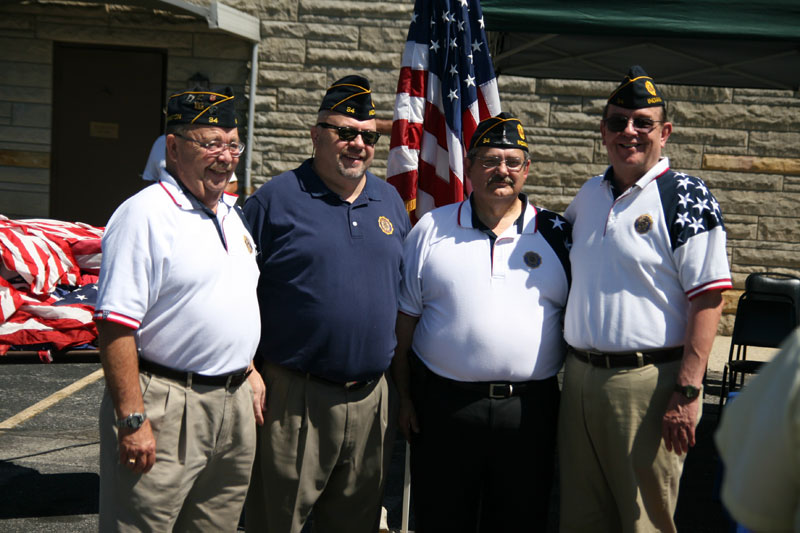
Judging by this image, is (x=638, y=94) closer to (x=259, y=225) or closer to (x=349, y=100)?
(x=349, y=100)

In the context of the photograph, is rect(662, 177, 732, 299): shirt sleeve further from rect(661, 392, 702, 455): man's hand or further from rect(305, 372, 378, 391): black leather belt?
rect(305, 372, 378, 391): black leather belt

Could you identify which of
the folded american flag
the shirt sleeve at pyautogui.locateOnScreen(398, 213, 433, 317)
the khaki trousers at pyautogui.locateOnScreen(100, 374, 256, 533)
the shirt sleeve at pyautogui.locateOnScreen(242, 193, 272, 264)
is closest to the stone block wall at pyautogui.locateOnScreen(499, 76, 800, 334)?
the folded american flag

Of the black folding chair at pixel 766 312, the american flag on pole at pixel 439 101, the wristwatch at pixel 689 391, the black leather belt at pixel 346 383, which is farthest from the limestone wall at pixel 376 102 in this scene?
the wristwatch at pixel 689 391

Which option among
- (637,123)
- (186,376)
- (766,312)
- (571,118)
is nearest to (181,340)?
(186,376)

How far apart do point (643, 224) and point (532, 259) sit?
1.48 ft

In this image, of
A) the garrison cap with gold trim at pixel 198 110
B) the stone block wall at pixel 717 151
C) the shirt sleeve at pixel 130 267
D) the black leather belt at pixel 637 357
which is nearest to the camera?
the shirt sleeve at pixel 130 267

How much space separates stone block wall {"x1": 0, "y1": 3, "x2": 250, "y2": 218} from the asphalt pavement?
141 inches

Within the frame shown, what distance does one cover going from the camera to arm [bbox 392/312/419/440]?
3420 mm

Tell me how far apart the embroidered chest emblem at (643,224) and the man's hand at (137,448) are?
1861 mm

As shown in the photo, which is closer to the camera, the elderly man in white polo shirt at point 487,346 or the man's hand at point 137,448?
the man's hand at point 137,448

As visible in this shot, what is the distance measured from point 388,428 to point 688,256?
1390mm

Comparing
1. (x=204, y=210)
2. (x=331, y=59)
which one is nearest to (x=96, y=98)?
(x=331, y=59)

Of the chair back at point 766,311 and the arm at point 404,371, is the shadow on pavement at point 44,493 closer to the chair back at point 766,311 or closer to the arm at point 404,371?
the arm at point 404,371

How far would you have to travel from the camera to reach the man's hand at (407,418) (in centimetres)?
343
